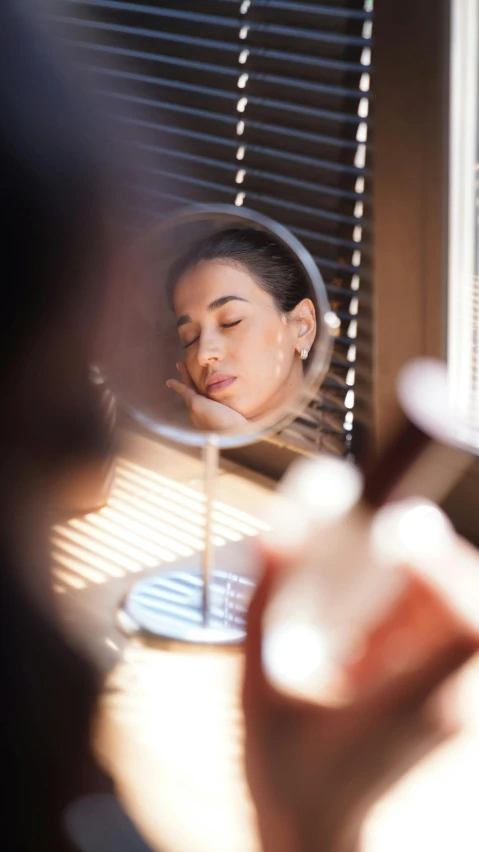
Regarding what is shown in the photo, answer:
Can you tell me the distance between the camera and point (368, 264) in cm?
118

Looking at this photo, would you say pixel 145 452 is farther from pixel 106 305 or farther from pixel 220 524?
pixel 106 305

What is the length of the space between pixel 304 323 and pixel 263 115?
52cm

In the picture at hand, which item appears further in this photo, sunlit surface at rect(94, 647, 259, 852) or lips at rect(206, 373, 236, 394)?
lips at rect(206, 373, 236, 394)

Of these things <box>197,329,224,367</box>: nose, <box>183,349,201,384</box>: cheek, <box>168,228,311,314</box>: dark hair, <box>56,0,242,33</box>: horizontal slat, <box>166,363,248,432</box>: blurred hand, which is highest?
<box>56,0,242,33</box>: horizontal slat

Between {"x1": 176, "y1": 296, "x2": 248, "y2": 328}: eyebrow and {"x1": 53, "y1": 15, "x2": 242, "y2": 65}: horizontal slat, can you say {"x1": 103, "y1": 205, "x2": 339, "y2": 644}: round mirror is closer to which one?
{"x1": 176, "y1": 296, "x2": 248, "y2": 328}: eyebrow

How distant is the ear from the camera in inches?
33.4

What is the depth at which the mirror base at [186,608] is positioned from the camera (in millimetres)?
925

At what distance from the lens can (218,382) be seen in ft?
2.87

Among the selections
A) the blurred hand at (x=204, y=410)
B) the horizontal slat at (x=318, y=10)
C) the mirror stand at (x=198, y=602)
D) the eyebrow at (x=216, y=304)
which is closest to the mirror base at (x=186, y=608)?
the mirror stand at (x=198, y=602)

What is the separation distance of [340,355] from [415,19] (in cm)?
44

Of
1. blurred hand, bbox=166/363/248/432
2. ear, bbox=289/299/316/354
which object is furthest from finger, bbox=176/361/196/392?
ear, bbox=289/299/316/354

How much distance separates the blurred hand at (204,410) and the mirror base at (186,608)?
174mm

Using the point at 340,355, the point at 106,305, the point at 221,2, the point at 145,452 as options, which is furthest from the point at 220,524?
the point at 221,2

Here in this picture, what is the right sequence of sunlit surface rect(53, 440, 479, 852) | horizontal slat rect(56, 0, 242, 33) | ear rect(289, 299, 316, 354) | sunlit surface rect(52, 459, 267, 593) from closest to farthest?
1. sunlit surface rect(53, 440, 479, 852)
2. ear rect(289, 299, 316, 354)
3. sunlit surface rect(52, 459, 267, 593)
4. horizontal slat rect(56, 0, 242, 33)
